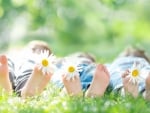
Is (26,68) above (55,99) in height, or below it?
above

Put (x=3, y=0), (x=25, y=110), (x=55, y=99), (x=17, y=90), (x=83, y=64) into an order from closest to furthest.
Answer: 1. (x=25, y=110)
2. (x=55, y=99)
3. (x=17, y=90)
4. (x=83, y=64)
5. (x=3, y=0)

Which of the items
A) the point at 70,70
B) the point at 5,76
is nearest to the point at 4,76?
the point at 5,76

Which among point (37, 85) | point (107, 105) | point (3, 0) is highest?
point (3, 0)

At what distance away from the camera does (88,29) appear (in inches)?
504

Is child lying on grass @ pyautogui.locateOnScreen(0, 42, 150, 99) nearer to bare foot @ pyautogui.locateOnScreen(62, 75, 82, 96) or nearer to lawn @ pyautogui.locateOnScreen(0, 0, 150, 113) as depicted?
bare foot @ pyautogui.locateOnScreen(62, 75, 82, 96)

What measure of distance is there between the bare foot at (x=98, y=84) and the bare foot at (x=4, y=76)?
0.55 m

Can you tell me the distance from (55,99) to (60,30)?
348 inches

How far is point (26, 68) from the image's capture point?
4.74 metres

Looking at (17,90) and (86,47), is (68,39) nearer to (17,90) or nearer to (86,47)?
(86,47)

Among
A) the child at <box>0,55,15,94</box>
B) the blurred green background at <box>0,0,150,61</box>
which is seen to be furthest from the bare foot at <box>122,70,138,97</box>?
the blurred green background at <box>0,0,150,61</box>

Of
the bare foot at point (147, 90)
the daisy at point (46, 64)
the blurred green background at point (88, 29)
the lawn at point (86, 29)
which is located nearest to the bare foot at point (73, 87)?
the daisy at point (46, 64)

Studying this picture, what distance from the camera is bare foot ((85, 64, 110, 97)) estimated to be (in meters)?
4.30

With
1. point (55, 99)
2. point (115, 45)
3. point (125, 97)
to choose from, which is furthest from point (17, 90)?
point (115, 45)

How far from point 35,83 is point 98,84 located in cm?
43
